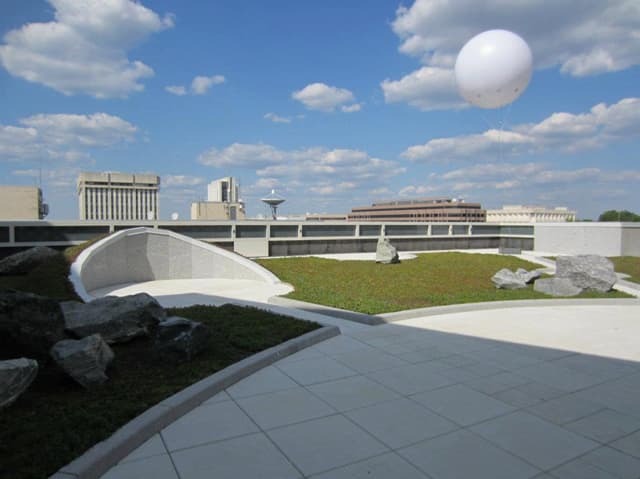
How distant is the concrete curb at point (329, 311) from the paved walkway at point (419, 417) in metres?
1.48

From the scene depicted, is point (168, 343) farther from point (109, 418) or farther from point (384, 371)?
point (384, 371)

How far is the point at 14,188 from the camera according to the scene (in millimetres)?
52938

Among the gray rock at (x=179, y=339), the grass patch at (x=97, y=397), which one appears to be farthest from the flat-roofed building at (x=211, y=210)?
the gray rock at (x=179, y=339)

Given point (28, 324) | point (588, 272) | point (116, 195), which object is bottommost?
point (588, 272)

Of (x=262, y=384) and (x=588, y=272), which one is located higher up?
(x=588, y=272)

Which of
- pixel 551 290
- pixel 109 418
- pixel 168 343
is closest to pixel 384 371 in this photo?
pixel 168 343

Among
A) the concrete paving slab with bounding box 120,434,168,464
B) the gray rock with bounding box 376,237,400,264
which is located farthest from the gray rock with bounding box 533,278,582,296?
the concrete paving slab with bounding box 120,434,168,464

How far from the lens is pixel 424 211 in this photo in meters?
143

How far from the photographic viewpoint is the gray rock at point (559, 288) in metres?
13.6

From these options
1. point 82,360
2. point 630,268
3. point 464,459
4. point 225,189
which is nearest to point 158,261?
point 82,360

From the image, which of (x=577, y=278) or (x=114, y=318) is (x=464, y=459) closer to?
(x=114, y=318)

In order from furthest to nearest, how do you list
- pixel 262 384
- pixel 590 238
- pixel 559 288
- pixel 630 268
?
pixel 590 238 → pixel 630 268 → pixel 559 288 → pixel 262 384

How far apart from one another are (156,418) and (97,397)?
1.02 meters

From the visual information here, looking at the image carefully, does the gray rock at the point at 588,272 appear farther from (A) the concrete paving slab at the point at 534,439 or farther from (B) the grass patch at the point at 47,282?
(B) the grass patch at the point at 47,282
